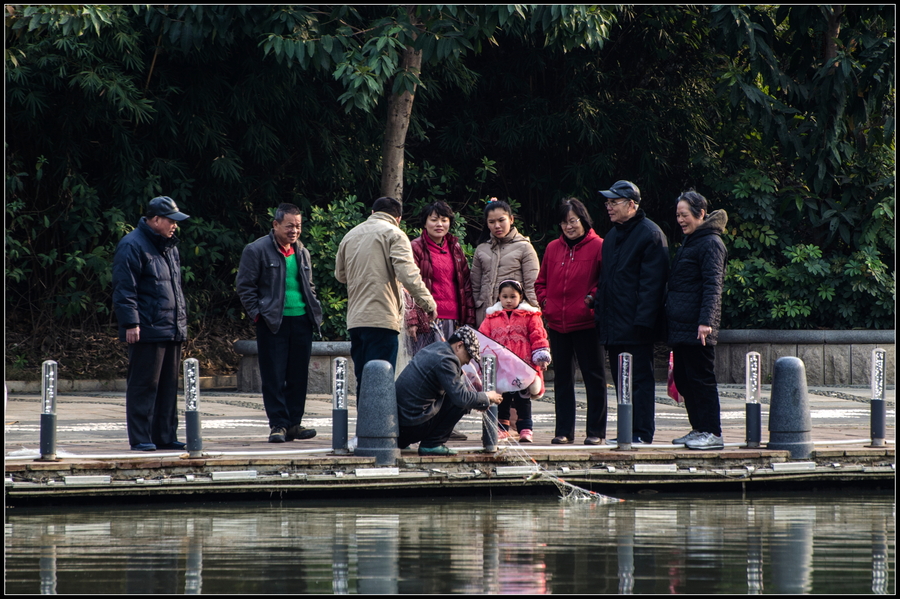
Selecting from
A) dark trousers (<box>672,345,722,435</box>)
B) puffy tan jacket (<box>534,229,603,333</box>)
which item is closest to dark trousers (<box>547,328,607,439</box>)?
puffy tan jacket (<box>534,229,603,333</box>)

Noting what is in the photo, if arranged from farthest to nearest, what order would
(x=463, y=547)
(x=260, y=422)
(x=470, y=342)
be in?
(x=260, y=422), (x=470, y=342), (x=463, y=547)

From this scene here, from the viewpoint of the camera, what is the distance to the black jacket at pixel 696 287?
27.9 feet

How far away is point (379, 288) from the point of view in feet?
28.8

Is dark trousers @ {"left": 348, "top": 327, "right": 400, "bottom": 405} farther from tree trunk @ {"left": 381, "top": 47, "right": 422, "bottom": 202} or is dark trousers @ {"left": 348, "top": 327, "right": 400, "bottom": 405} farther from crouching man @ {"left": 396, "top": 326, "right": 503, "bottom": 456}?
tree trunk @ {"left": 381, "top": 47, "right": 422, "bottom": 202}

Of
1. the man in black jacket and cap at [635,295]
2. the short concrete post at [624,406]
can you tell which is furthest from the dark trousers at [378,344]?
the short concrete post at [624,406]

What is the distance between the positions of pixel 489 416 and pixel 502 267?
61.6 inches

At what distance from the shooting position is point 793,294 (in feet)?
50.6

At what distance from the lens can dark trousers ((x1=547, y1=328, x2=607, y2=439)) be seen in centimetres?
899

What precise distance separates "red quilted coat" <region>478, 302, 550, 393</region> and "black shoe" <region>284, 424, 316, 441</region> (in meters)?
1.60

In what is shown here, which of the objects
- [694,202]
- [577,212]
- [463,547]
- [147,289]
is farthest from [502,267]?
[463,547]

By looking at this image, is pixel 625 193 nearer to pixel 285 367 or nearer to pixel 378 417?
pixel 378 417

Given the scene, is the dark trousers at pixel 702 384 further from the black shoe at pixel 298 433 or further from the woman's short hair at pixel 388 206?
the black shoe at pixel 298 433

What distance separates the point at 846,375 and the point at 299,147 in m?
7.80

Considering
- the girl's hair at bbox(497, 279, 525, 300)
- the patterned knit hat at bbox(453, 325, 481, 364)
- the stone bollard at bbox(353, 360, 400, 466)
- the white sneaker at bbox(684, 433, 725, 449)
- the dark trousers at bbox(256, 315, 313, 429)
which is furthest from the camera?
the girl's hair at bbox(497, 279, 525, 300)
